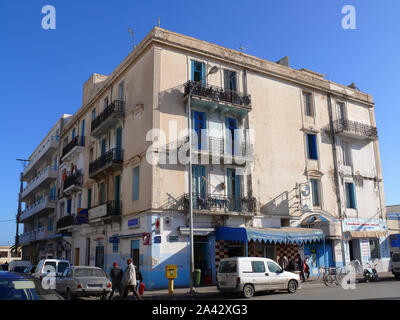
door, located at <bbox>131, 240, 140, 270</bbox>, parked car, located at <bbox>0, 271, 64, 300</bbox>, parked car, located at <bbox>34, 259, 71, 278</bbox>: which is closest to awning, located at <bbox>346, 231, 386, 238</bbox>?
door, located at <bbox>131, 240, 140, 270</bbox>

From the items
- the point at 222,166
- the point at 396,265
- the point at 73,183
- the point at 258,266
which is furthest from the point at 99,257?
the point at 396,265

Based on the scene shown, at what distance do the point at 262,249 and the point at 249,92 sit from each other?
34.8 feet

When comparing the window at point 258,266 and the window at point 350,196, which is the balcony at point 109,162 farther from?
the window at point 350,196

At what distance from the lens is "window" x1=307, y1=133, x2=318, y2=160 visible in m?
27.8

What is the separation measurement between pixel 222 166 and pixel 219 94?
15.1 ft

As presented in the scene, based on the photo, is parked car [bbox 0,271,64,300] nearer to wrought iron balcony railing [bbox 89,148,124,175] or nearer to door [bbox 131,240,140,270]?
door [bbox 131,240,140,270]

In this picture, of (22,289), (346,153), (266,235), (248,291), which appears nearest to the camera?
(22,289)

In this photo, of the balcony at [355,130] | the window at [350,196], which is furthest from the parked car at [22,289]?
the balcony at [355,130]

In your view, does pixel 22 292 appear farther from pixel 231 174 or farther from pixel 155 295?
pixel 231 174

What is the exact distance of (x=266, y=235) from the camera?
20.7 m

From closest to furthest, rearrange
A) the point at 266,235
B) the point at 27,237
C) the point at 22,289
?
the point at 22,289
the point at 266,235
the point at 27,237

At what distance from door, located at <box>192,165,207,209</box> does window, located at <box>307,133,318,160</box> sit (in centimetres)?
977

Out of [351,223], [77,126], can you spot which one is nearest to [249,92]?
[351,223]

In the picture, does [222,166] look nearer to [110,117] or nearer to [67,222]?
[110,117]
